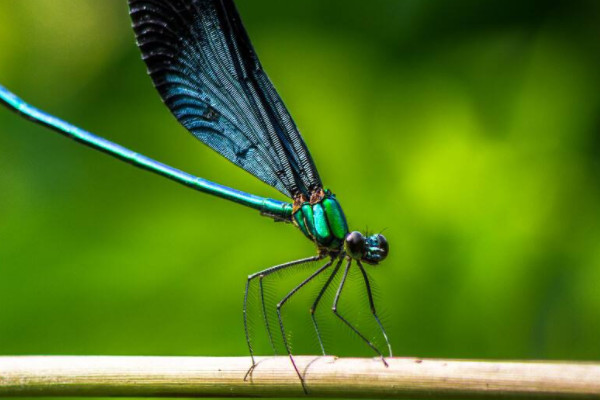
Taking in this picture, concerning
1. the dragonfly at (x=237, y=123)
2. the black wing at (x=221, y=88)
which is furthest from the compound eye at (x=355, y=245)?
the black wing at (x=221, y=88)

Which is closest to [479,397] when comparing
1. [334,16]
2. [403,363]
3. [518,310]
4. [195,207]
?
[403,363]

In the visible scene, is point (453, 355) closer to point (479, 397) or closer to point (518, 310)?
point (518, 310)

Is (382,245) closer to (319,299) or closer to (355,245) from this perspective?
(355,245)

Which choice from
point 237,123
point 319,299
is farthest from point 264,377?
point 237,123

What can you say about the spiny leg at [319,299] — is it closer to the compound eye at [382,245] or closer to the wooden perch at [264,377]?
the compound eye at [382,245]

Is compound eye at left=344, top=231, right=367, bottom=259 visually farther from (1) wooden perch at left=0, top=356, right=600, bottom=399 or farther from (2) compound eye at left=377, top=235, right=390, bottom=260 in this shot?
(1) wooden perch at left=0, top=356, right=600, bottom=399
